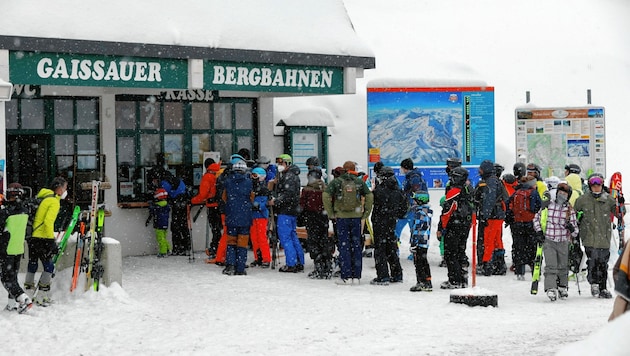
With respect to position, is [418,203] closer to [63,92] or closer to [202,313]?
[202,313]

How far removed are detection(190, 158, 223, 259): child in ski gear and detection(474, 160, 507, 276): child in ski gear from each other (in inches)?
158

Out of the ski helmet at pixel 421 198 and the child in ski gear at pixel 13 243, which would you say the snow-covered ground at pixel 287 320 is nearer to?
the child in ski gear at pixel 13 243

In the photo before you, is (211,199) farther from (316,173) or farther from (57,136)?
(57,136)

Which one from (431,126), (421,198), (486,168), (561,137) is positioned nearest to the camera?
(421,198)

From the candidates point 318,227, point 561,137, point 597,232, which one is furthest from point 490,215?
point 561,137

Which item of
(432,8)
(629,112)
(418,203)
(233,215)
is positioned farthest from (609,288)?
(432,8)

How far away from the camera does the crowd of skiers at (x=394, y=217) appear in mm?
13312

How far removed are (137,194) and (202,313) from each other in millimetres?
6287

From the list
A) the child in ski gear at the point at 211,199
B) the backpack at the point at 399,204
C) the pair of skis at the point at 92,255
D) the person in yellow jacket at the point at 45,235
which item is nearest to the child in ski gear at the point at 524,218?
the backpack at the point at 399,204

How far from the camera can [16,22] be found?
14.1 metres

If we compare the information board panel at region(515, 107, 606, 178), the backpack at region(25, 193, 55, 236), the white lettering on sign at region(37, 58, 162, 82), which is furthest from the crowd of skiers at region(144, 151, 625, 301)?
the backpack at region(25, 193, 55, 236)

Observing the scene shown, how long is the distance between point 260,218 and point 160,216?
6.85 ft

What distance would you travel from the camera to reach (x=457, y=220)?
44.5 ft

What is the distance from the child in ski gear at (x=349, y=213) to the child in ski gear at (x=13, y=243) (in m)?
4.11
